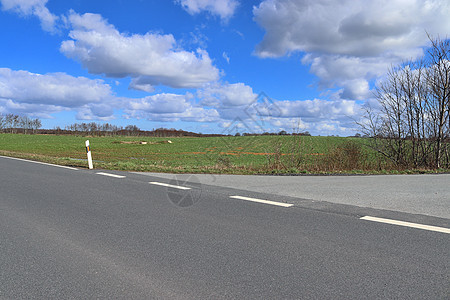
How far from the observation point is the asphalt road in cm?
272

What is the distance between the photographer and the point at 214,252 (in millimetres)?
3514

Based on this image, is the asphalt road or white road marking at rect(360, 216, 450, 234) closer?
the asphalt road

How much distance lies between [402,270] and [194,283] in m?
1.89

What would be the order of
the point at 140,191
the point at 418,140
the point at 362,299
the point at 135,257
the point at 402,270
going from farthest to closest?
the point at 418,140 → the point at 140,191 → the point at 135,257 → the point at 402,270 → the point at 362,299

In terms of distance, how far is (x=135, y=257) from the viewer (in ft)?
11.2

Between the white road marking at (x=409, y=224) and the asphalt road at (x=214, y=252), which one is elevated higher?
the white road marking at (x=409, y=224)

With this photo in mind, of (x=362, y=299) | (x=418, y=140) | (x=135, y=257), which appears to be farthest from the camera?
(x=418, y=140)

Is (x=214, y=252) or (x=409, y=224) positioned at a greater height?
(x=409, y=224)

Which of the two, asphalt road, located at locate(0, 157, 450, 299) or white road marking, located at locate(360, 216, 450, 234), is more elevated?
white road marking, located at locate(360, 216, 450, 234)

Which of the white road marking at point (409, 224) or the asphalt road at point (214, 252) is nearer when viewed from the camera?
the asphalt road at point (214, 252)

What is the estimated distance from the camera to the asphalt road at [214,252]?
2725mm

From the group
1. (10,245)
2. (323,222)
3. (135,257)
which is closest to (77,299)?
(135,257)

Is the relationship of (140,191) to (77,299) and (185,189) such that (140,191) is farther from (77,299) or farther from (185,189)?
(77,299)

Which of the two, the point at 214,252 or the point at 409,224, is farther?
the point at 409,224
